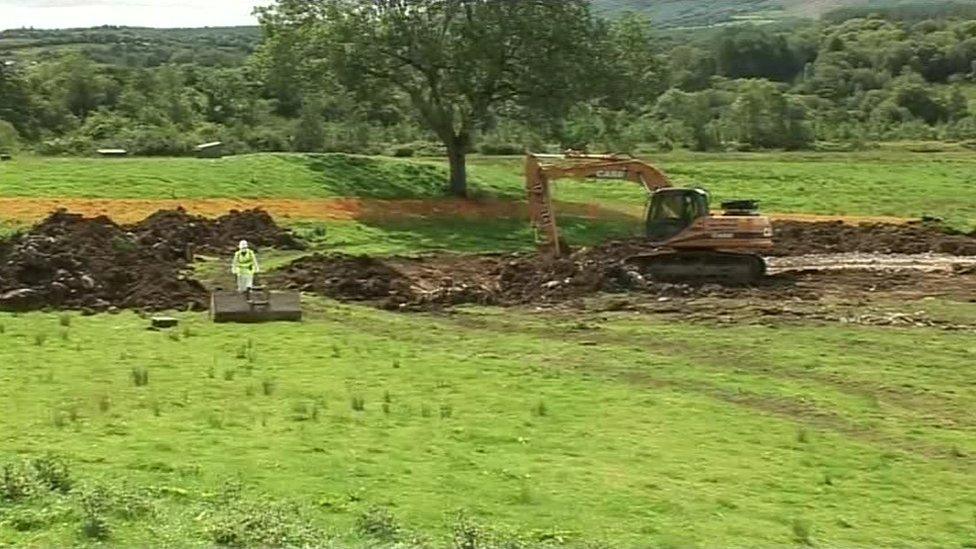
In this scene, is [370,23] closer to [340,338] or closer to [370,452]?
[340,338]

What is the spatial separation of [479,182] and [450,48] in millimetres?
6548

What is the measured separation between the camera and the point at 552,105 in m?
49.4

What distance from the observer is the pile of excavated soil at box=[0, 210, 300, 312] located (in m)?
30.2

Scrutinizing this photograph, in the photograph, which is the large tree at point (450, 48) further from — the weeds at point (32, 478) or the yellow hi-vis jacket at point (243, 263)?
the weeds at point (32, 478)

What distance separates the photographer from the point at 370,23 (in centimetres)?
4900

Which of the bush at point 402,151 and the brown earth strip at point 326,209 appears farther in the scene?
the bush at point 402,151

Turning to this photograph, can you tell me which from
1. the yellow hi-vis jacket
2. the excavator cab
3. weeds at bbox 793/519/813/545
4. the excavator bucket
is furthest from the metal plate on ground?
weeds at bbox 793/519/813/545

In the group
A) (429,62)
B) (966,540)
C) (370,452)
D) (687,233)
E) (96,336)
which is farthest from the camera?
(429,62)

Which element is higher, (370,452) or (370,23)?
(370,23)

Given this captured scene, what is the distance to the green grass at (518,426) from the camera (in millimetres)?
14117

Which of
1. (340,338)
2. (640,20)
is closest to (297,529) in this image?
(340,338)

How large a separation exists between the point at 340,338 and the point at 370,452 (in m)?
10.5

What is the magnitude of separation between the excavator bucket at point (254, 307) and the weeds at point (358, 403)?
9064 millimetres

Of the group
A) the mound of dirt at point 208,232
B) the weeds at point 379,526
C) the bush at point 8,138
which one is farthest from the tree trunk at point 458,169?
the weeds at point 379,526
